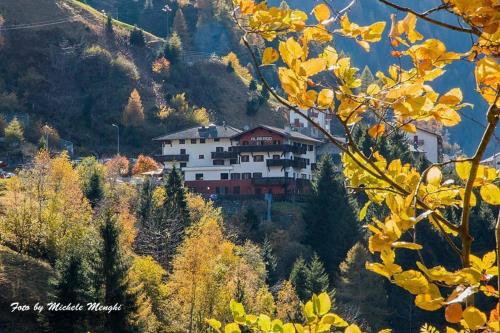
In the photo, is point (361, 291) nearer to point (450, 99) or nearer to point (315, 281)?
point (315, 281)

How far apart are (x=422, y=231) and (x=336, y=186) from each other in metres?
6.28

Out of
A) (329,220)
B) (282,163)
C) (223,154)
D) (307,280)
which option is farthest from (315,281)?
(223,154)

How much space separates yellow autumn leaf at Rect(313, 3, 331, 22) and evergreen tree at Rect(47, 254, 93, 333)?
29168 mm

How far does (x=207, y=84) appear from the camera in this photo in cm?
9444

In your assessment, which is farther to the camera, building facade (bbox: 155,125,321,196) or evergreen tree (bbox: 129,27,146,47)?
evergreen tree (bbox: 129,27,146,47)

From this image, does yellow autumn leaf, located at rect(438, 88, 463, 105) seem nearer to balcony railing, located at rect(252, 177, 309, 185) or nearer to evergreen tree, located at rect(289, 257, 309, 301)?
evergreen tree, located at rect(289, 257, 309, 301)

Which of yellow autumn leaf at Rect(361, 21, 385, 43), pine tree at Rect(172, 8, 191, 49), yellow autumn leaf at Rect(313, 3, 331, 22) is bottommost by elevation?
yellow autumn leaf at Rect(361, 21, 385, 43)

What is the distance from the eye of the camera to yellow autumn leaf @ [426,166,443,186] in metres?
2.71

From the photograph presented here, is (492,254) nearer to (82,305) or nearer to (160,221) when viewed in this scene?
(82,305)

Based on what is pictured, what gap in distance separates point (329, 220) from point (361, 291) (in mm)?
8915

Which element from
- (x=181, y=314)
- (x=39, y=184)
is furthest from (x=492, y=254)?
(x=39, y=184)

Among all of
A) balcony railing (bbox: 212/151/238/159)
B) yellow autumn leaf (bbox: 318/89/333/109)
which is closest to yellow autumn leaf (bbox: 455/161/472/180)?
yellow autumn leaf (bbox: 318/89/333/109)

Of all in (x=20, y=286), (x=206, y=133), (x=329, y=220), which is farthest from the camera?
(x=206, y=133)

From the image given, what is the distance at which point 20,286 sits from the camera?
1308 inches
